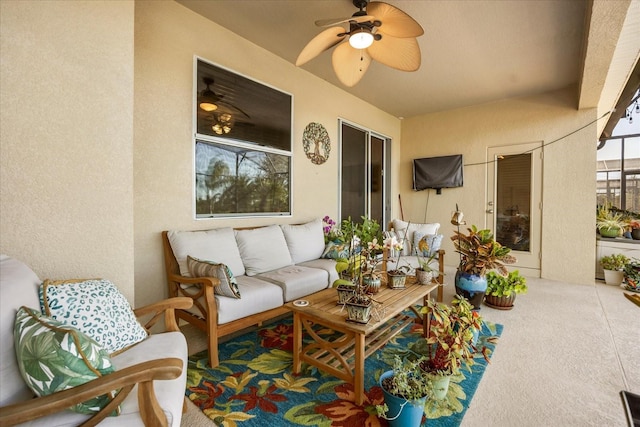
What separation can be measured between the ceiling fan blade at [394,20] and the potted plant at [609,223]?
491 centimetres

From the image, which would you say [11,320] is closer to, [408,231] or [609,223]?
[408,231]

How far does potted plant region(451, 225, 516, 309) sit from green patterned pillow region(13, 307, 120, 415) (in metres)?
3.06

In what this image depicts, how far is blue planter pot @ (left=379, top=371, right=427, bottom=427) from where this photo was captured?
1428 mm

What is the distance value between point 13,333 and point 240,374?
132 centimetres

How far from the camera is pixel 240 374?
6.64 feet

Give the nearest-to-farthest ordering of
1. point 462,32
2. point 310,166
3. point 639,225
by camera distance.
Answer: point 462,32
point 310,166
point 639,225

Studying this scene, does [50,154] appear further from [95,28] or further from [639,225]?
[639,225]

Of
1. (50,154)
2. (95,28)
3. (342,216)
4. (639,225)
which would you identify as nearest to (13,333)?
(50,154)

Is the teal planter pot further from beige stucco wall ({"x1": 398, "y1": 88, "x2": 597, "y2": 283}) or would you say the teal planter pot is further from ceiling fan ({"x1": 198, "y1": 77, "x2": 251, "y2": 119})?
ceiling fan ({"x1": 198, "y1": 77, "x2": 251, "y2": 119})

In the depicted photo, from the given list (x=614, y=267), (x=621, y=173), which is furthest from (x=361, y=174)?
(x=621, y=173)

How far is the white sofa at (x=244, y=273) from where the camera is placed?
216 centimetres

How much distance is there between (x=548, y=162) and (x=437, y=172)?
173cm

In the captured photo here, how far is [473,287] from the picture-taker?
123 inches

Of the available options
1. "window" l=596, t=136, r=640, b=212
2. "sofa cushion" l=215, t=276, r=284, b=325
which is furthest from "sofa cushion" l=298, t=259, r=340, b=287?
"window" l=596, t=136, r=640, b=212
